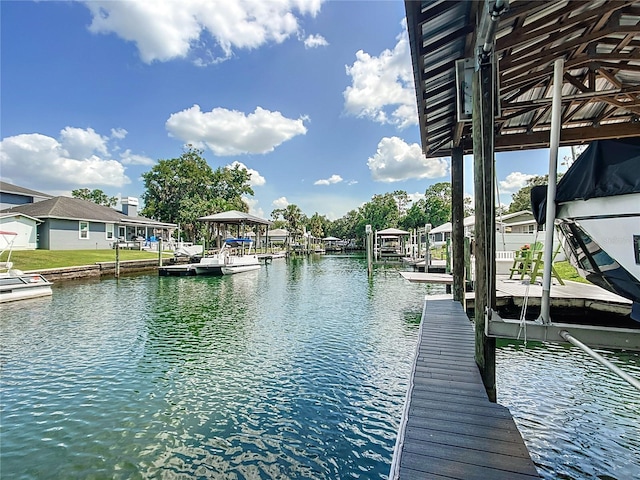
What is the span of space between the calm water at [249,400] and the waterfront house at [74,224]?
57.8 feet

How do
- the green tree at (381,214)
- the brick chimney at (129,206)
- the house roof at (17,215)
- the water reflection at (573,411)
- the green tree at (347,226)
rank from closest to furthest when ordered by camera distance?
the water reflection at (573,411)
the house roof at (17,215)
the brick chimney at (129,206)
the green tree at (381,214)
the green tree at (347,226)

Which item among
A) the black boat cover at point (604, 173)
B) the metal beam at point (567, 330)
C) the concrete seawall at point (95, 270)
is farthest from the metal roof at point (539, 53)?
the concrete seawall at point (95, 270)

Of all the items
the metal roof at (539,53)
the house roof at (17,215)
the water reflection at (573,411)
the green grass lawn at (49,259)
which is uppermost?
the metal roof at (539,53)

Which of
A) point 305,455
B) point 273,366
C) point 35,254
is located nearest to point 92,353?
point 273,366

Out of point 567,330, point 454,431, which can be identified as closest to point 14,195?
point 454,431

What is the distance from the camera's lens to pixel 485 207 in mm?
3254

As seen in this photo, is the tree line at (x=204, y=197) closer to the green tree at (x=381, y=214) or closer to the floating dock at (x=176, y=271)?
the green tree at (x=381, y=214)

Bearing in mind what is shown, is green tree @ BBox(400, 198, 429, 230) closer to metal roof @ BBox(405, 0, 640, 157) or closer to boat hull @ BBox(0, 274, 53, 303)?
metal roof @ BBox(405, 0, 640, 157)

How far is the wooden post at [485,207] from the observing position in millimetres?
3180

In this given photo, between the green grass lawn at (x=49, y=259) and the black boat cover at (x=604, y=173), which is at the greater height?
the black boat cover at (x=604, y=173)

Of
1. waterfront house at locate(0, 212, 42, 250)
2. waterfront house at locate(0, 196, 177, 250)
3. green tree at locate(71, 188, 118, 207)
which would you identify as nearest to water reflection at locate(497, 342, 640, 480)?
waterfront house at locate(0, 196, 177, 250)

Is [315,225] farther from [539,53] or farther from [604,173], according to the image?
[604,173]

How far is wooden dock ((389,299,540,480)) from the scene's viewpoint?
2.09 m

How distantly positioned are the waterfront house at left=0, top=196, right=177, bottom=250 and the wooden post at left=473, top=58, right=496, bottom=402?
82.0 feet
